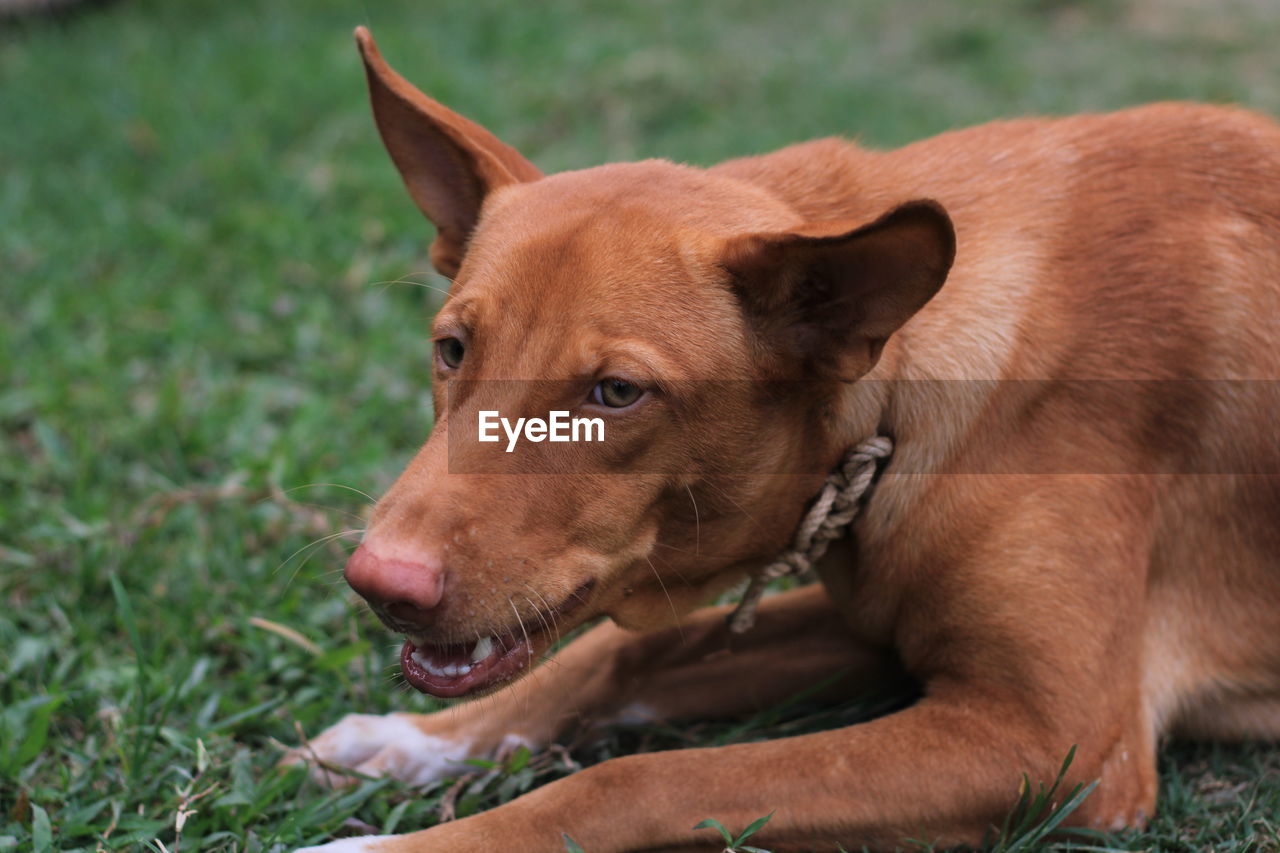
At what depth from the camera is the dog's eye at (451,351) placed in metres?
2.84

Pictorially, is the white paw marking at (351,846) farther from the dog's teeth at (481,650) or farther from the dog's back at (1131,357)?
the dog's back at (1131,357)

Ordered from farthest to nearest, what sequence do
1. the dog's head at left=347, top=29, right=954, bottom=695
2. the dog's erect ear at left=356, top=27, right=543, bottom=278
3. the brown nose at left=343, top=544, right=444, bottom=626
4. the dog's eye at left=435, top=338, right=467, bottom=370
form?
the dog's erect ear at left=356, top=27, right=543, bottom=278, the dog's eye at left=435, top=338, right=467, bottom=370, the dog's head at left=347, top=29, right=954, bottom=695, the brown nose at left=343, top=544, right=444, bottom=626

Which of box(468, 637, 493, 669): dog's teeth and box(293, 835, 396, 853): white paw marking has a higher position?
box(468, 637, 493, 669): dog's teeth

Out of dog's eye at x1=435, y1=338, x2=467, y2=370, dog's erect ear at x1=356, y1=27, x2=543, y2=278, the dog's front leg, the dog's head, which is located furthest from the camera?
dog's erect ear at x1=356, y1=27, x2=543, y2=278

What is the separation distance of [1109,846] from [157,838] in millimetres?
2198

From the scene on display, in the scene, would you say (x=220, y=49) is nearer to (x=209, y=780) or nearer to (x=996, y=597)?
(x=209, y=780)

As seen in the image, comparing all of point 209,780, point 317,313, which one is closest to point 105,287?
point 317,313

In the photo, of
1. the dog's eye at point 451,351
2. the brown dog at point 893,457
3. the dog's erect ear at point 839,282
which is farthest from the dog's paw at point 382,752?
the dog's erect ear at point 839,282

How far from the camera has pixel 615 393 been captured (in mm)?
2623

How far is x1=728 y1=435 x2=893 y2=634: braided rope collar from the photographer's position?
2902 mm

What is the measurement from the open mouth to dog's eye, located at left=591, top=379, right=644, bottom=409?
0.41 metres

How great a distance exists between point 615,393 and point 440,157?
104 centimetres

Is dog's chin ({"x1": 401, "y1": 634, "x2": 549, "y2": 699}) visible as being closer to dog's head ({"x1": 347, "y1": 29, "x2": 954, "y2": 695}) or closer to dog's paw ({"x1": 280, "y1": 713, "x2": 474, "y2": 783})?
dog's head ({"x1": 347, "y1": 29, "x2": 954, "y2": 695})

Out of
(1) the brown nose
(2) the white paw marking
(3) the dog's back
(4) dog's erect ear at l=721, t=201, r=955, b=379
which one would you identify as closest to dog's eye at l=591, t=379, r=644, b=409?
(4) dog's erect ear at l=721, t=201, r=955, b=379
